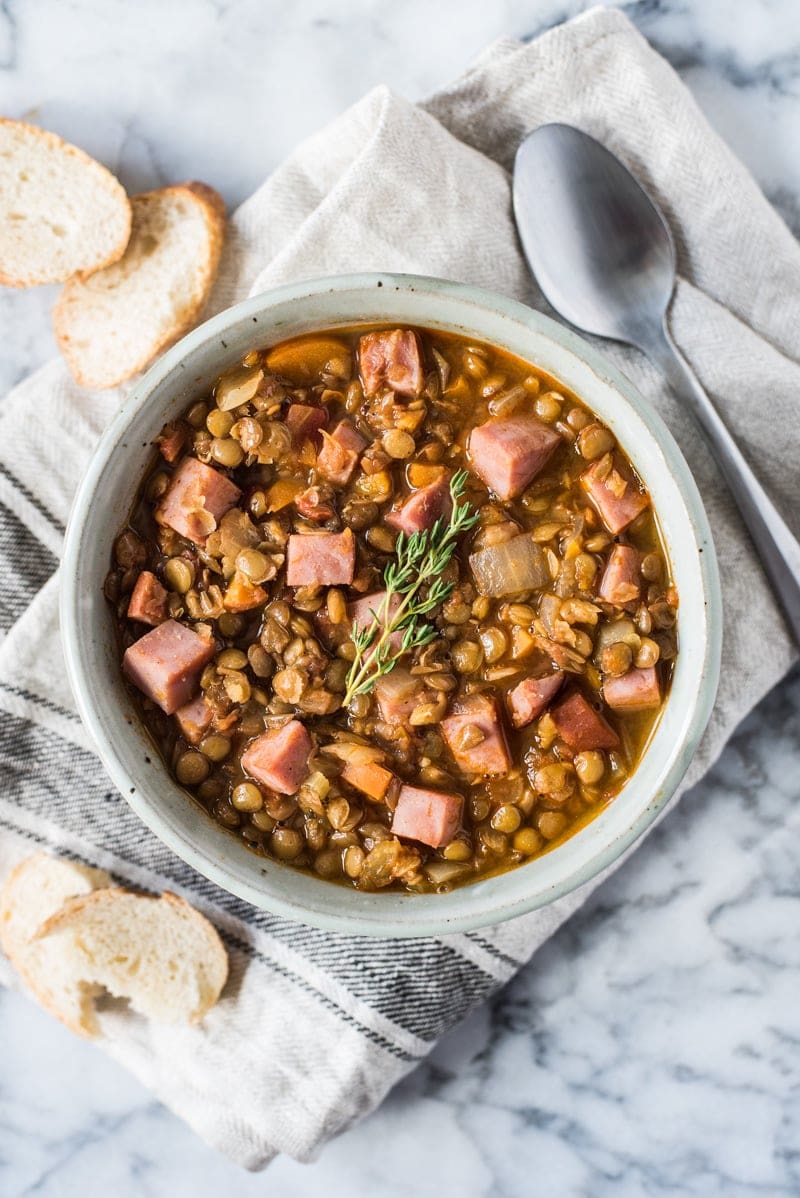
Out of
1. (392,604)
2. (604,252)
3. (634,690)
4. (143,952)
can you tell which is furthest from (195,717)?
(604,252)

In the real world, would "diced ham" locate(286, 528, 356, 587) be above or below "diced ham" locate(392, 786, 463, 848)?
above

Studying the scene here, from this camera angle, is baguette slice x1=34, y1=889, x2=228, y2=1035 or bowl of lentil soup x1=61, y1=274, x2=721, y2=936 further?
baguette slice x1=34, y1=889, x2=228, y2=1035

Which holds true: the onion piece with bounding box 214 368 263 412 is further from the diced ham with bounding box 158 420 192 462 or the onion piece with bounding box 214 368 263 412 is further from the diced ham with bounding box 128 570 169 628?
the diced ham with bounding box 128 570 169 628

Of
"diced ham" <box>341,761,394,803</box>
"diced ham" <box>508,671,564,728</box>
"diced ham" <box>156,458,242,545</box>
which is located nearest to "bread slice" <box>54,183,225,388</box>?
"diced ham" <box>156,458,242,545</box>

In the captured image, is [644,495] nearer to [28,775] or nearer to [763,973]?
[763,973]

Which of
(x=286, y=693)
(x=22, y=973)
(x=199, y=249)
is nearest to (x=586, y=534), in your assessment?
(x=286, y=693)

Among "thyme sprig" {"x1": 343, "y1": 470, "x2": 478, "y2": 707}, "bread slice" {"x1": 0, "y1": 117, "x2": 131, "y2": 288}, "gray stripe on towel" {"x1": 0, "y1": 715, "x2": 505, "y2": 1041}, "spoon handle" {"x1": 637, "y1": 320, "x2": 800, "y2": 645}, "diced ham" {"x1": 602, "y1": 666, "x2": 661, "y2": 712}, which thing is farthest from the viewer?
"bread slice" {"x1": 0, "y1": 117, "x2": 131, "y2": 288}

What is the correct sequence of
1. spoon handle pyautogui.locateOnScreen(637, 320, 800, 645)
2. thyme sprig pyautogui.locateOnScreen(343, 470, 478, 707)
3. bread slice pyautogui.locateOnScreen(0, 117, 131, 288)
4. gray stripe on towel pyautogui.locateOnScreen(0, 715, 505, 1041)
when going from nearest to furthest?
thyme sprig pyautogui.locateOnScreen(343, 470, 478, 707) → spoon handle pyautogui.locateOnScreen(637, 320, 800, 645) → gray stripe on towel pyautogui.locateOnScreen(0, 715, 505, 1041) → bread slice pyautogui.locateOnScreen(0, 117, 131, 288)

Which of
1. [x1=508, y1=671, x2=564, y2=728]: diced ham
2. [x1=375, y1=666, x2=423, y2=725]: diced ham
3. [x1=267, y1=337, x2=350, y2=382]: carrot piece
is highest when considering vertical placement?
[x1=267, y1=337, x2=350, y2=382]: carrot piece
